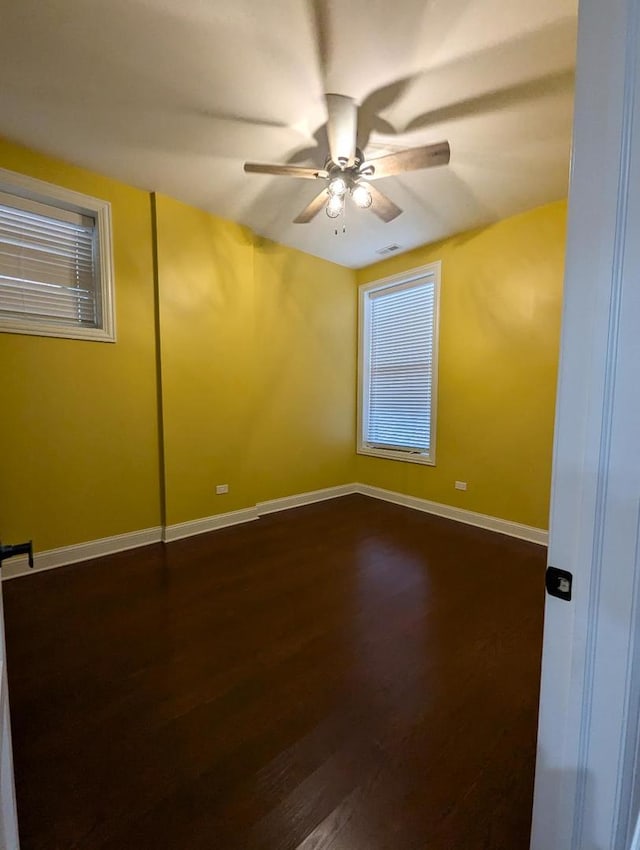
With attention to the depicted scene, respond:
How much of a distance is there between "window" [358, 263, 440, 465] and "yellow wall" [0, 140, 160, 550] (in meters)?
2.58

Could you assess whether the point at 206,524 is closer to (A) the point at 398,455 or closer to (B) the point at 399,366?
(A) the point at 398,455

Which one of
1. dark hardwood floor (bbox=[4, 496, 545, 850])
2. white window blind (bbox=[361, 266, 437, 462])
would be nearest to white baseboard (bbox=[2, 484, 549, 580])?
dark hardwood floor (bbox=[4, 496, 545, 850])

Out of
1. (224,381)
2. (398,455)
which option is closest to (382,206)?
(224,381)

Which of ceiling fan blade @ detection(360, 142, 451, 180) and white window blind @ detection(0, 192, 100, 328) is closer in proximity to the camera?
ceiling fan blade @ detection(360, 142, 451, 180)

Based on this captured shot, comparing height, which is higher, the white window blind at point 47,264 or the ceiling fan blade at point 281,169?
the ceiling fan blade at point 281,169

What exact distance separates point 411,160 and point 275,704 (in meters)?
2.77

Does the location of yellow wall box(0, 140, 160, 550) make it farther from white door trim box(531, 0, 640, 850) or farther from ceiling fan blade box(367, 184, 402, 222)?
white door trim box(531, 0, 640, 850)

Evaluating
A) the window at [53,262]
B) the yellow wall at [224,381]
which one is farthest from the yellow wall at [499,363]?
the window at [53,262]

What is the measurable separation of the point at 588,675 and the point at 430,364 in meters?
3.49

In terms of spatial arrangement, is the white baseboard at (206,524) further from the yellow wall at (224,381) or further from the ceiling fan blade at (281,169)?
the ceiling fan blade at (281,169)

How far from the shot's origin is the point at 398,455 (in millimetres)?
4184

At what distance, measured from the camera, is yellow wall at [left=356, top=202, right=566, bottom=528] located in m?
3.00

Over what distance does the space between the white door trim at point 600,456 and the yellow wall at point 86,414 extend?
10.0 feet

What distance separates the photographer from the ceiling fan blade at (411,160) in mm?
1815
